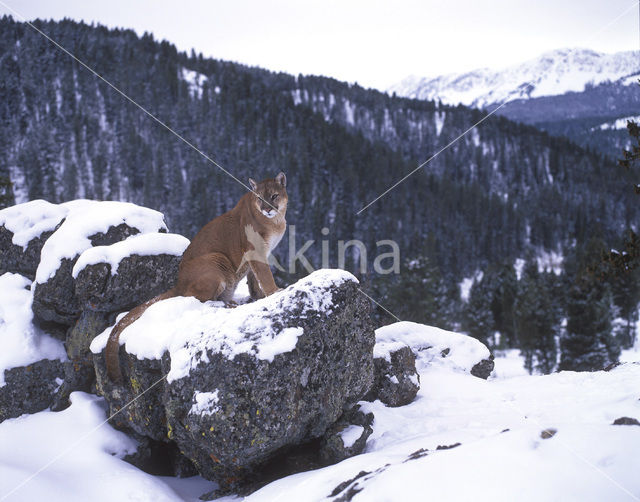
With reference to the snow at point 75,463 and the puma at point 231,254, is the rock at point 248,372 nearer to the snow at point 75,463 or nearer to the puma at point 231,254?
the puma at point 231,254

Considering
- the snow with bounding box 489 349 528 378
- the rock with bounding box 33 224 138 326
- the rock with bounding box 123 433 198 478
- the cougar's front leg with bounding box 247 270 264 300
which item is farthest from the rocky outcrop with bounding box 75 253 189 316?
the snow with bounding box 489 349 528 378

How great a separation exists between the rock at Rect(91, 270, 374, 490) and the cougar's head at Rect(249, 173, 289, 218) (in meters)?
1.68

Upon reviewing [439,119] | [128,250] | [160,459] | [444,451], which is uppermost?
[439,119]

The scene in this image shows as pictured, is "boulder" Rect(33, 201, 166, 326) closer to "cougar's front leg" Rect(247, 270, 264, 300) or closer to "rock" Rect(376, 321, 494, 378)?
"cougar's front leg" Rect(247, 270, 264, 300)

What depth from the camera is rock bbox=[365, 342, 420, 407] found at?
24.5 feet

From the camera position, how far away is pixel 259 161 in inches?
4983

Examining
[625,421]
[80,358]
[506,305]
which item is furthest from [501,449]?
[506,305]

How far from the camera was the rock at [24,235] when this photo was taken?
9914 millimetres

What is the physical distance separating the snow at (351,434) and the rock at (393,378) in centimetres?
106

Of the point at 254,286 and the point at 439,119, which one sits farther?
the point at 439,119

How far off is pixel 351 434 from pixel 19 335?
711 centimetres

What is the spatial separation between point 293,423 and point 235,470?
3.81 feet

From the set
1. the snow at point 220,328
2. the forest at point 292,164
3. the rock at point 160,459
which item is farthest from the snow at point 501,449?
the forest at point 292,164

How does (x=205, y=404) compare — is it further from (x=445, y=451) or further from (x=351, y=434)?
(x=445, y=451)
